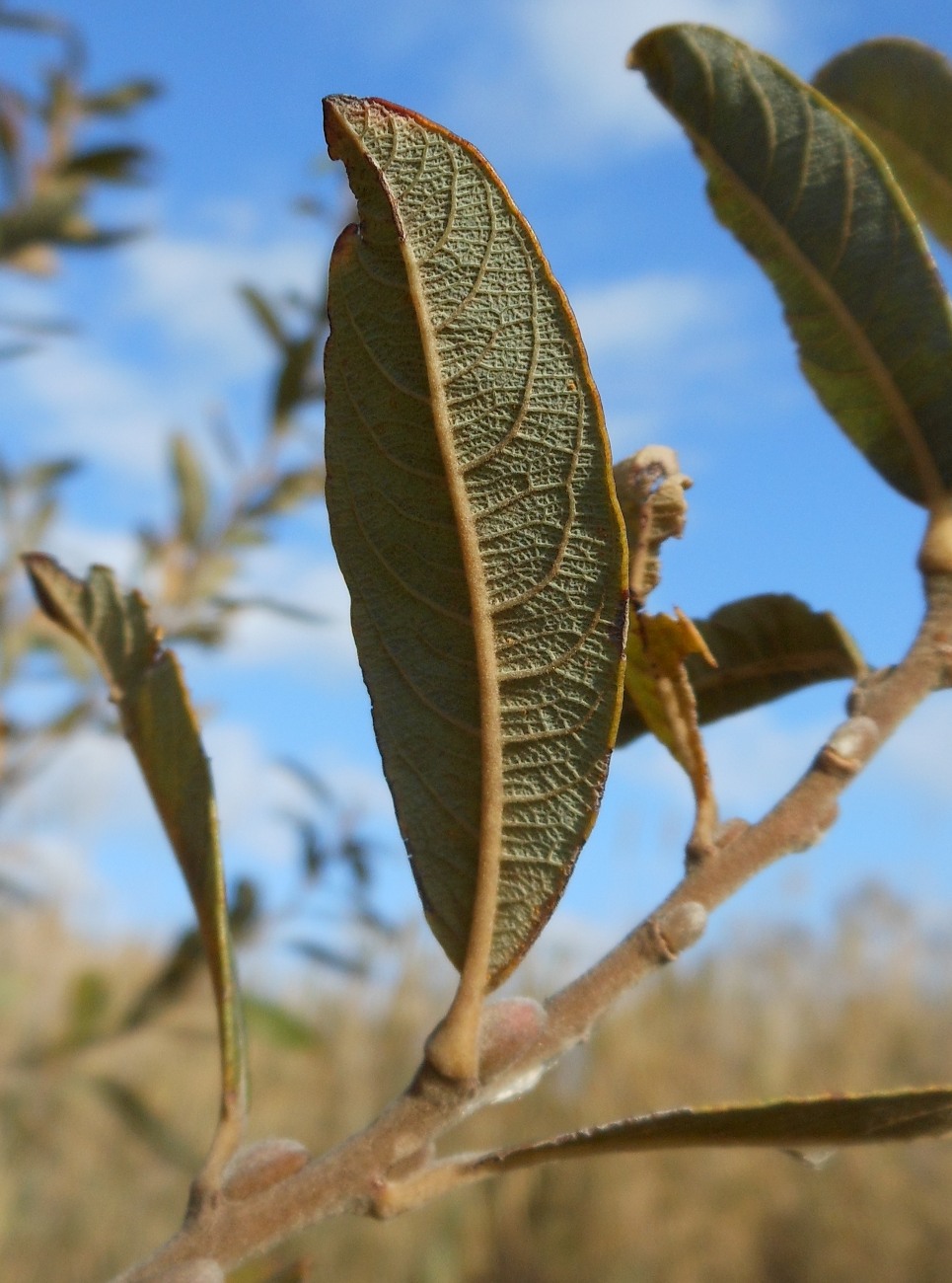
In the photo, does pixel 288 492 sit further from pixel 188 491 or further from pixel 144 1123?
pixel 144 1123

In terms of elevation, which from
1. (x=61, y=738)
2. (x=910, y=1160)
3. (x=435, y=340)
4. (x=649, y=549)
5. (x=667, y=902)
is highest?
(x=435, y=340)

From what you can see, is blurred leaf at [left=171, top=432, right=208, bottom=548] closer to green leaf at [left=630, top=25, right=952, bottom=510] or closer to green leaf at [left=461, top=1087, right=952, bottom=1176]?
green leaf at [left=630, top=25, right=952, bottom=510]

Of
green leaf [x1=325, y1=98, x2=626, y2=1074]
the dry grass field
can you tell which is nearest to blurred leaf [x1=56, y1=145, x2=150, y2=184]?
green leaf [x1=325, y1=98, x2=626, y2=1074]

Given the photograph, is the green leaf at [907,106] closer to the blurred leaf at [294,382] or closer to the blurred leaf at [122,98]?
the blurred leaf at [294,382]

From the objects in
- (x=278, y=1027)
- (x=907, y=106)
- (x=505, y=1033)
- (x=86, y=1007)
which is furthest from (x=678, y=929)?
(x=86, y=1007)

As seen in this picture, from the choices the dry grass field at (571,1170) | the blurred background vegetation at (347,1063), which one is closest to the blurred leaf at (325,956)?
the blurred background vegetation at (347,1063)

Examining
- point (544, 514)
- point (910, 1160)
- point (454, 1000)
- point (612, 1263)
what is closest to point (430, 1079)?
point (454, 1000)

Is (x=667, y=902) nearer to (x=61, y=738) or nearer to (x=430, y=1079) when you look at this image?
(x=430, y=1079)
